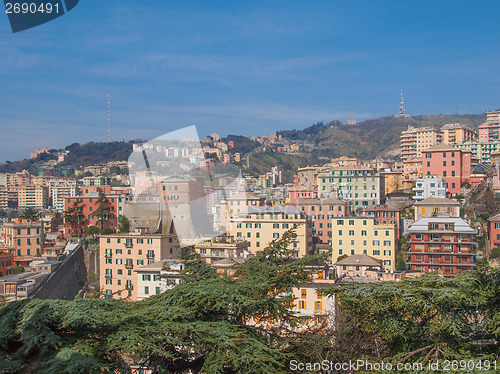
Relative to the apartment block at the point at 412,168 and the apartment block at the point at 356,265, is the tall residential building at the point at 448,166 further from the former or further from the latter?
the apartment block at the point at 356,265

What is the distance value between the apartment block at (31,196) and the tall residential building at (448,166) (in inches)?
2344

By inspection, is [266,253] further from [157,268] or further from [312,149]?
[312,149]

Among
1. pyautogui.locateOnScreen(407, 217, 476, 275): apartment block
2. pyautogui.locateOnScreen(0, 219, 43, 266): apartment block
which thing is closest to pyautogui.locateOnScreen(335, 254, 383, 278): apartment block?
pyautogui.locateOnScreen(407, 217, 476, 275): apartment block

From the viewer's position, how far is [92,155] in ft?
378

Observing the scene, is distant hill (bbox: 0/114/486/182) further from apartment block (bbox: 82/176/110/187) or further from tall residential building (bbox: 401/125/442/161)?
tall residential building (bbox: 401/125/442/161)

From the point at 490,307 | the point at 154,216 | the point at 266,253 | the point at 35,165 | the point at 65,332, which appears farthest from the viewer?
the point at 35,165

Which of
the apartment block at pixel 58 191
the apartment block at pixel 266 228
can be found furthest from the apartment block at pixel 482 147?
the apartment block at pixel 58 191

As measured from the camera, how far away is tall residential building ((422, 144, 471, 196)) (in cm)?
3488

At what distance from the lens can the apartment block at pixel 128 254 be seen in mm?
22422

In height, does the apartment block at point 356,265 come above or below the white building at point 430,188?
below

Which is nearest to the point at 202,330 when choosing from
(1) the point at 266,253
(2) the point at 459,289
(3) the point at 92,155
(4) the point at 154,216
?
(1) the point at 266,253

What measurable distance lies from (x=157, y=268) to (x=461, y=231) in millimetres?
12519

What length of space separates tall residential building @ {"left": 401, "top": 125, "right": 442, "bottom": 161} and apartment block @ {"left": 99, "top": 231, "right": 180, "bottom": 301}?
45857 mm

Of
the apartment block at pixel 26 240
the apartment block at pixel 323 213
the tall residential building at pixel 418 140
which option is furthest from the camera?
the tall residential building at pixel 418 140
